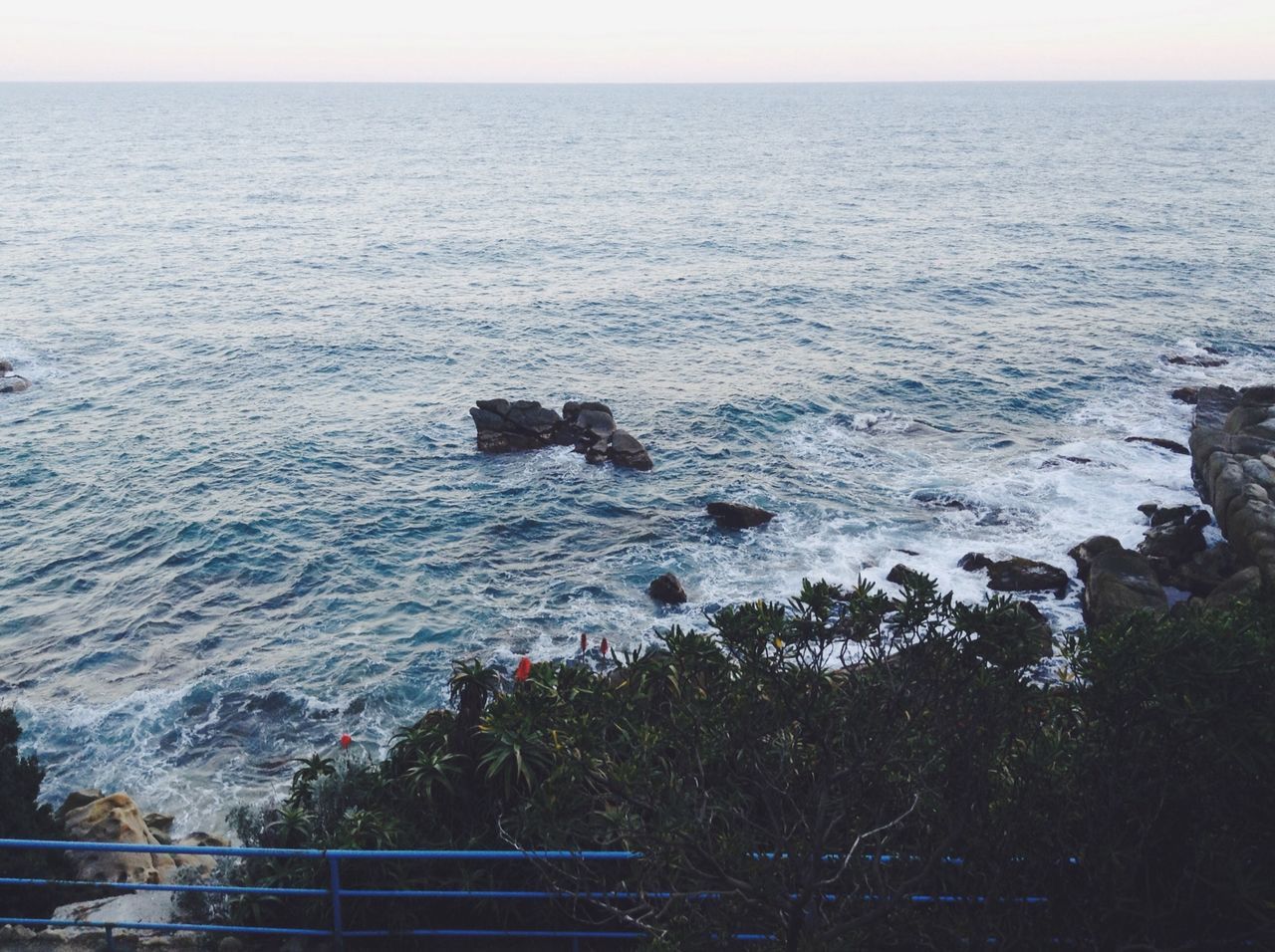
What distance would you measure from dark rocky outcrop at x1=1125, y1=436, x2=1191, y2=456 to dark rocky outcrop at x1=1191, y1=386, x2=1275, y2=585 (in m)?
1.70

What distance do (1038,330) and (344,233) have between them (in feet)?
193

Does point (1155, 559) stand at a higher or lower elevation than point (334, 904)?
lower

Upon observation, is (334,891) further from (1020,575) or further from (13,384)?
(13,384)

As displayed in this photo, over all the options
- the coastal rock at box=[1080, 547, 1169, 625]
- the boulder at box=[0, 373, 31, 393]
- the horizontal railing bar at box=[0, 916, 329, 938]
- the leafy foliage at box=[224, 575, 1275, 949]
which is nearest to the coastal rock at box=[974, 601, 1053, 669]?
the leafy foliage at box=[224, 575, 1275, 949]

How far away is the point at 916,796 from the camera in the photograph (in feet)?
33.7

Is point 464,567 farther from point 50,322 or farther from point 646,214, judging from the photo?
point 646,214

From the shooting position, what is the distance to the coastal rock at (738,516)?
36.4 meters

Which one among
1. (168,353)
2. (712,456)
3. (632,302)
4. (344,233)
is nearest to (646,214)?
(344,233)

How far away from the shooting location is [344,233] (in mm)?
88625

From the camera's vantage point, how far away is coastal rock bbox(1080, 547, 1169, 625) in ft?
94.7

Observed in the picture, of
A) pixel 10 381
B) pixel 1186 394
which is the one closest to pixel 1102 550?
pixel 1186 394

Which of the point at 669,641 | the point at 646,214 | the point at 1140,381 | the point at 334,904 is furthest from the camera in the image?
the point at 646,214

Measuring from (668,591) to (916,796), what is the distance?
21.4 m

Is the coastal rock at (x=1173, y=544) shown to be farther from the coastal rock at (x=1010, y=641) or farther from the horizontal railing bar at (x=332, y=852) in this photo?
the horizontal railing bar at (x=332, y=852)
